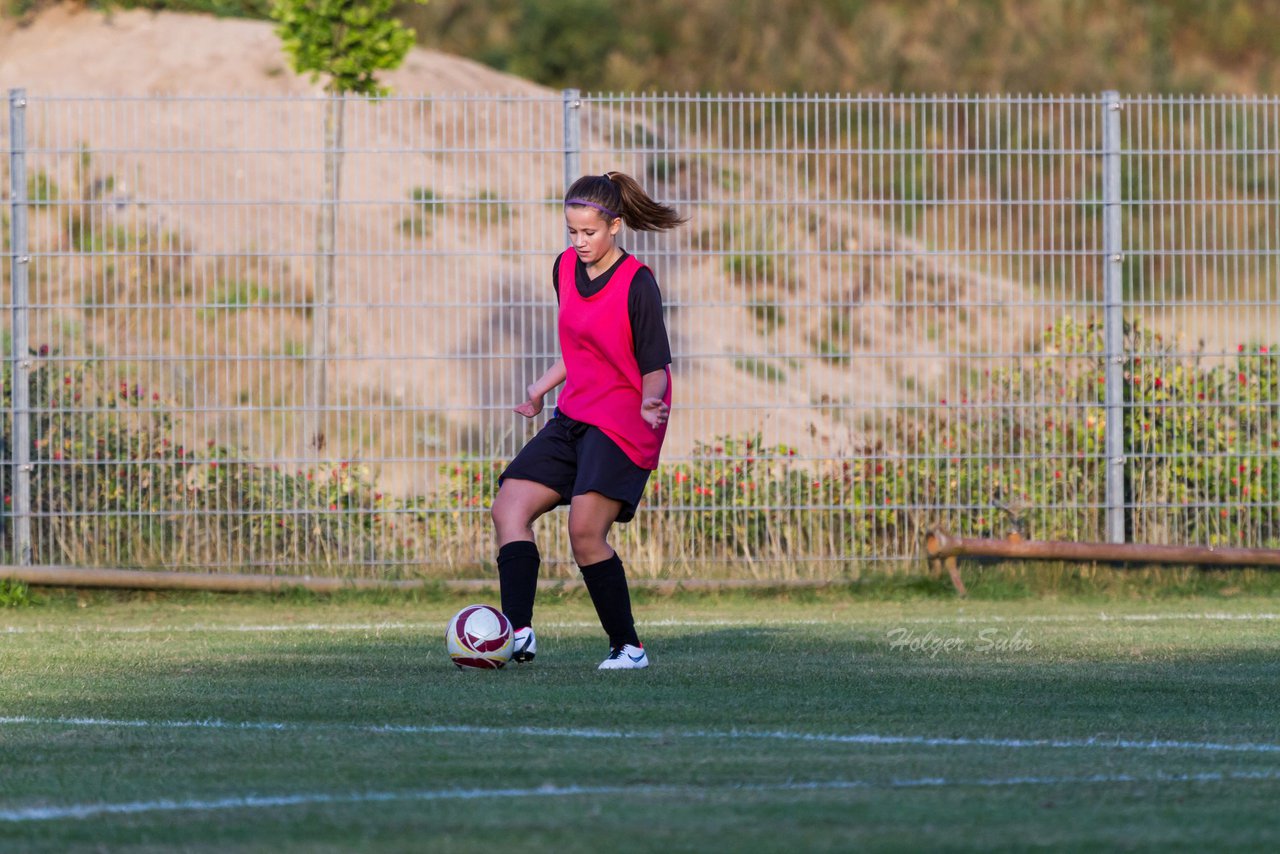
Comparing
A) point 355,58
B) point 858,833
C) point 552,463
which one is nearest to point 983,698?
point 552,463

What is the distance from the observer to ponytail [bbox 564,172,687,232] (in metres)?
6.50

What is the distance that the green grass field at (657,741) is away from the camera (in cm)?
369

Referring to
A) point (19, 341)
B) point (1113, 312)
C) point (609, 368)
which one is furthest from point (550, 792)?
point (1113, 312)

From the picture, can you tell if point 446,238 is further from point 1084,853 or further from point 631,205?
point 1084,853

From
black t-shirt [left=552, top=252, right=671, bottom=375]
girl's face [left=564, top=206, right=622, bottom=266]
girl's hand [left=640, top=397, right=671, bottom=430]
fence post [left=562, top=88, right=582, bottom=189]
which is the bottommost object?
girl's hand [left=640, top=397, right=671, bottom=430]

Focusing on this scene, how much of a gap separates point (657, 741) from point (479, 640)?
179 centimetres

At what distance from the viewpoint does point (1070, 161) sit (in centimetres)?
1135

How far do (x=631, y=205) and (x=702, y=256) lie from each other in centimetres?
435

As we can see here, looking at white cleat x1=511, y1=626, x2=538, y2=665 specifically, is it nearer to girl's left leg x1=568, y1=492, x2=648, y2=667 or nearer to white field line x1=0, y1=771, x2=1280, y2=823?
girl's left leg x1=568, y1=492, x2=648, y2=667

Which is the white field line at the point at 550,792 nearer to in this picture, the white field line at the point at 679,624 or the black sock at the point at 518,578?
the black sock at the point at 518,578

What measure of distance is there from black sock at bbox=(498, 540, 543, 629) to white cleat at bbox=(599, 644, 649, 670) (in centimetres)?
31

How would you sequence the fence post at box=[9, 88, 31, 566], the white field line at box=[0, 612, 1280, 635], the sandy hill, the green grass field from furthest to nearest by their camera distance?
the sandy hill, the fence post at box=[9, 88, 31, 566], the white field line at box=[0, 612, 1280, 635], the green grass field

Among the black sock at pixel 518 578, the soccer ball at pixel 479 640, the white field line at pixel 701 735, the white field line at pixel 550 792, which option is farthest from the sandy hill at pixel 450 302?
the white field line at pixel 550 792

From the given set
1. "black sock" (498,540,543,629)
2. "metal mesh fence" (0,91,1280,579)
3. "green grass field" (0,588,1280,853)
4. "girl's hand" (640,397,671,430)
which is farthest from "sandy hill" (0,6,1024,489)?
"girl's hand" (640,397,671,430)
